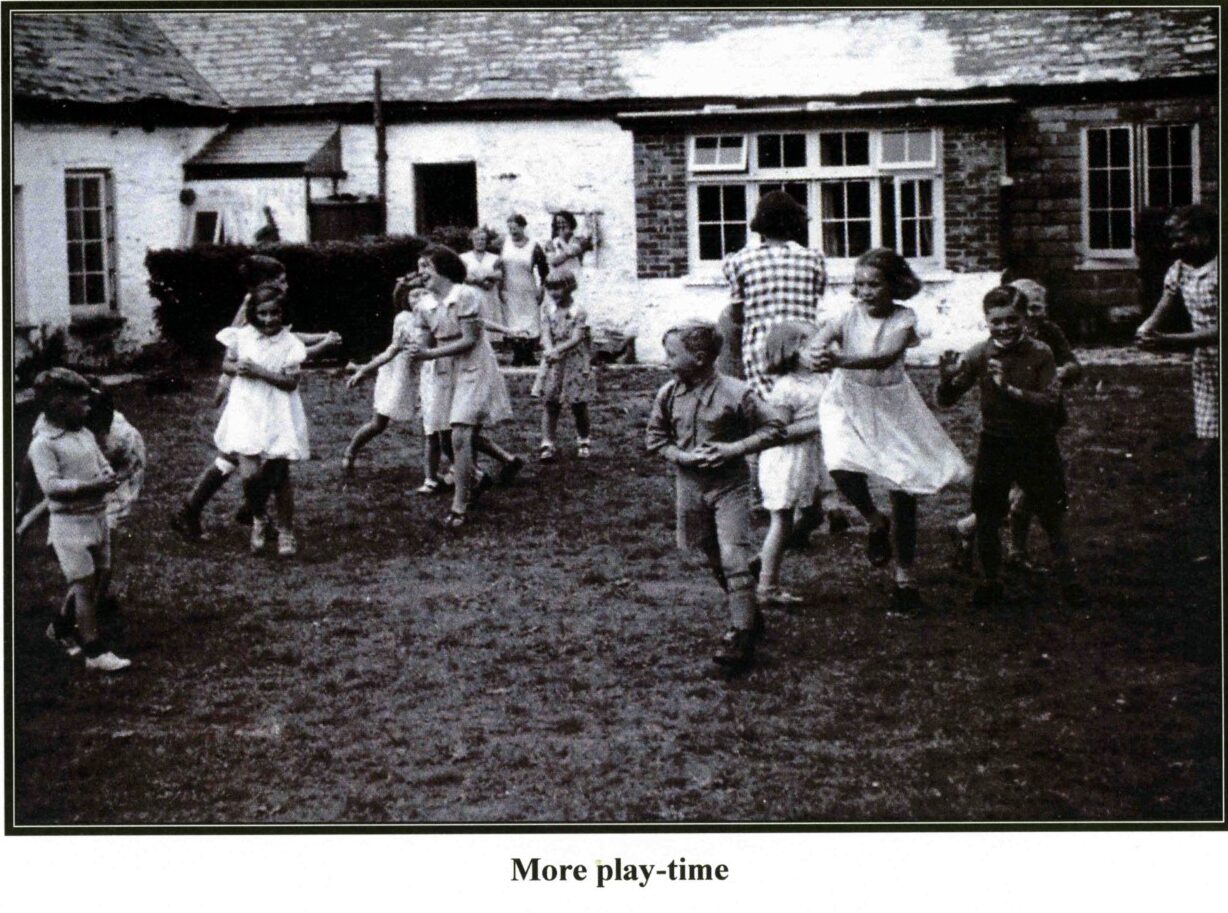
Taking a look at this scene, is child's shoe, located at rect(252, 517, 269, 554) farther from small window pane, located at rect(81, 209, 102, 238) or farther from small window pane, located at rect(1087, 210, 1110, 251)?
small window pane, located at rect(1087, 210, 1110, 251)

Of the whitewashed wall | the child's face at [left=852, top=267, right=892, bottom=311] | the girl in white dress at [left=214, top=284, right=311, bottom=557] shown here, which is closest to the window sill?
the child's face at [left=852, top=267, right=892, bottom=311]

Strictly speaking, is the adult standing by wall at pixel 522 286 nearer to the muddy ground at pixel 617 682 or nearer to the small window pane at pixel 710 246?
the small window pane at pixel 710 246

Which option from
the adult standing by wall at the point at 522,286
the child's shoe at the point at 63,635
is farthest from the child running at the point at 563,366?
the child's shoe at the point at 63,635

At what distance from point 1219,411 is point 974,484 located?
103cm

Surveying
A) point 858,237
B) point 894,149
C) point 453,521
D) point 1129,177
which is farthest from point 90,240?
point 1129,177

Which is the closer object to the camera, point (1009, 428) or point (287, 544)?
point (1009, 428)

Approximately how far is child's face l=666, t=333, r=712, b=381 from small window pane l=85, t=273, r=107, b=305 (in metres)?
3.34

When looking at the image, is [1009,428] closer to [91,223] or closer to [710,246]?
[710,246]

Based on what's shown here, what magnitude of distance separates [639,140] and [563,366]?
3324 mm

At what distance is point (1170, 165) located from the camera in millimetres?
7062

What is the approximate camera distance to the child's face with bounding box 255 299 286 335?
25.3 feet

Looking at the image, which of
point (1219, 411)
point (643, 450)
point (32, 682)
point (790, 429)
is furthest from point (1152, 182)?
point (32, 682)

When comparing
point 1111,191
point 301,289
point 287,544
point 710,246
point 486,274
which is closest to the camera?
point 287,544

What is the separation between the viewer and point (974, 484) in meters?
6.73
